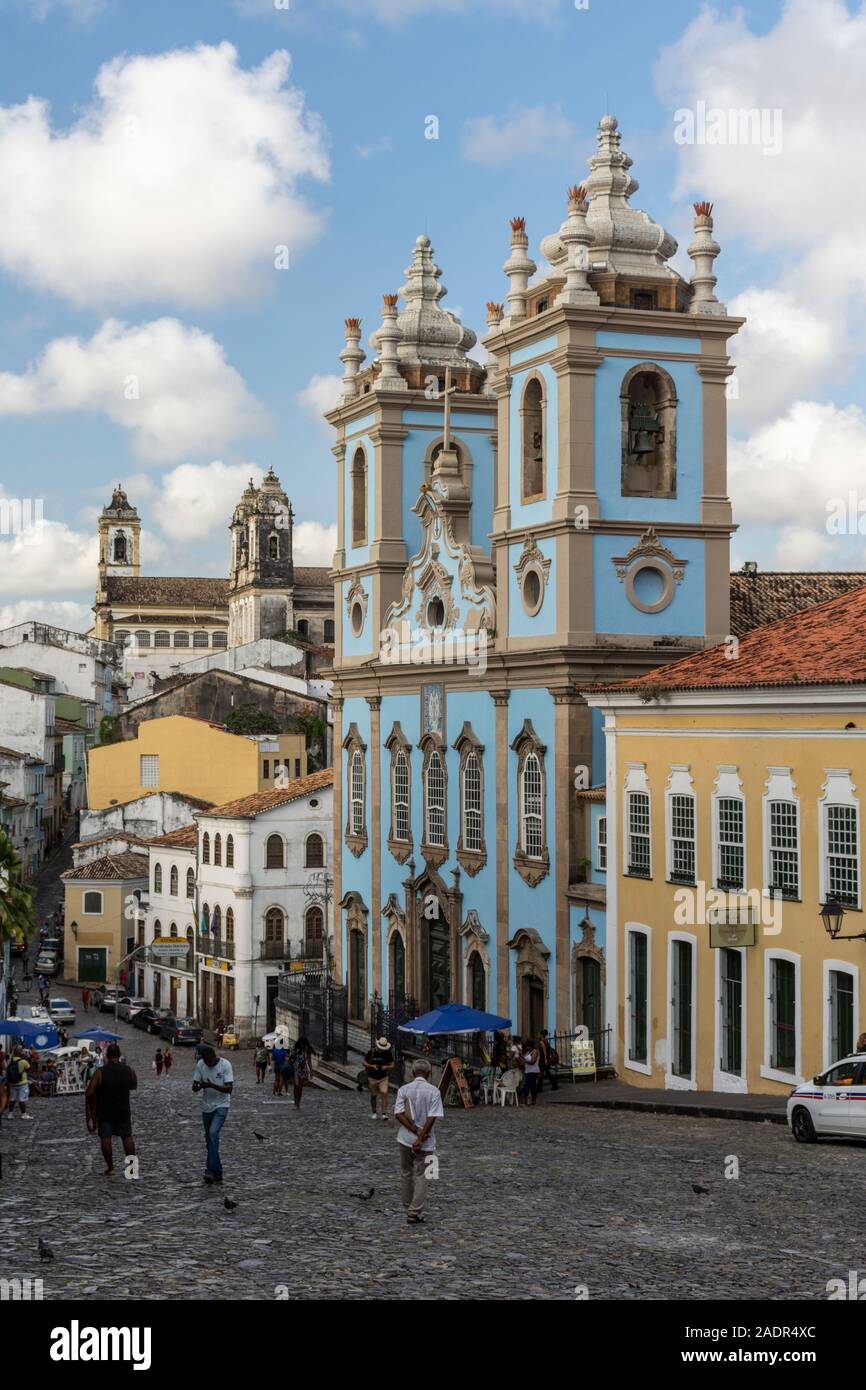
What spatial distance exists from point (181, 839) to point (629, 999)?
39204 millimetres

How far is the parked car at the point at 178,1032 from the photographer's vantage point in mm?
57812

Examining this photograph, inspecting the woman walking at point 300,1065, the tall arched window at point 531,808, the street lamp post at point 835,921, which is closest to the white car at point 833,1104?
the street lamp post at point 835,921

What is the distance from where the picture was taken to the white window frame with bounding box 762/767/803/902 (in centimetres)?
2691

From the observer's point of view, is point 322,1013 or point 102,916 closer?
point 322,1013

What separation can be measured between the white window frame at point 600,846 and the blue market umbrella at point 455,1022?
13.9 feet

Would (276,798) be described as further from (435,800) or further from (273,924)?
(435,800)

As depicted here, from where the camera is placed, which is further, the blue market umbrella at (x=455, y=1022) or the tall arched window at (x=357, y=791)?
the tall arched window at (x=357, y=791)

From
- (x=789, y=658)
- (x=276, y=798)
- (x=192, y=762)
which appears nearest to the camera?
(x=789, y=658)

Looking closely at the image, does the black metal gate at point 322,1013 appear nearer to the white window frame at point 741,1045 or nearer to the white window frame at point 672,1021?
the white window frame at point 672,1021

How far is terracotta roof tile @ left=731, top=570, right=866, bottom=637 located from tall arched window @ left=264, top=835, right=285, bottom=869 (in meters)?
25.1

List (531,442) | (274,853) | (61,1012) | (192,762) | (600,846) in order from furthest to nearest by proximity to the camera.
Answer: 1. (192,762)
2. (274,853)
3. (61,1012)
4. (531,442)
5. (600,846)

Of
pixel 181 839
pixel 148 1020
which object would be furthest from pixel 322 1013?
pixel 181 839

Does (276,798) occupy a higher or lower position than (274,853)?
higher

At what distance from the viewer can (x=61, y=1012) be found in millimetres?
61781
